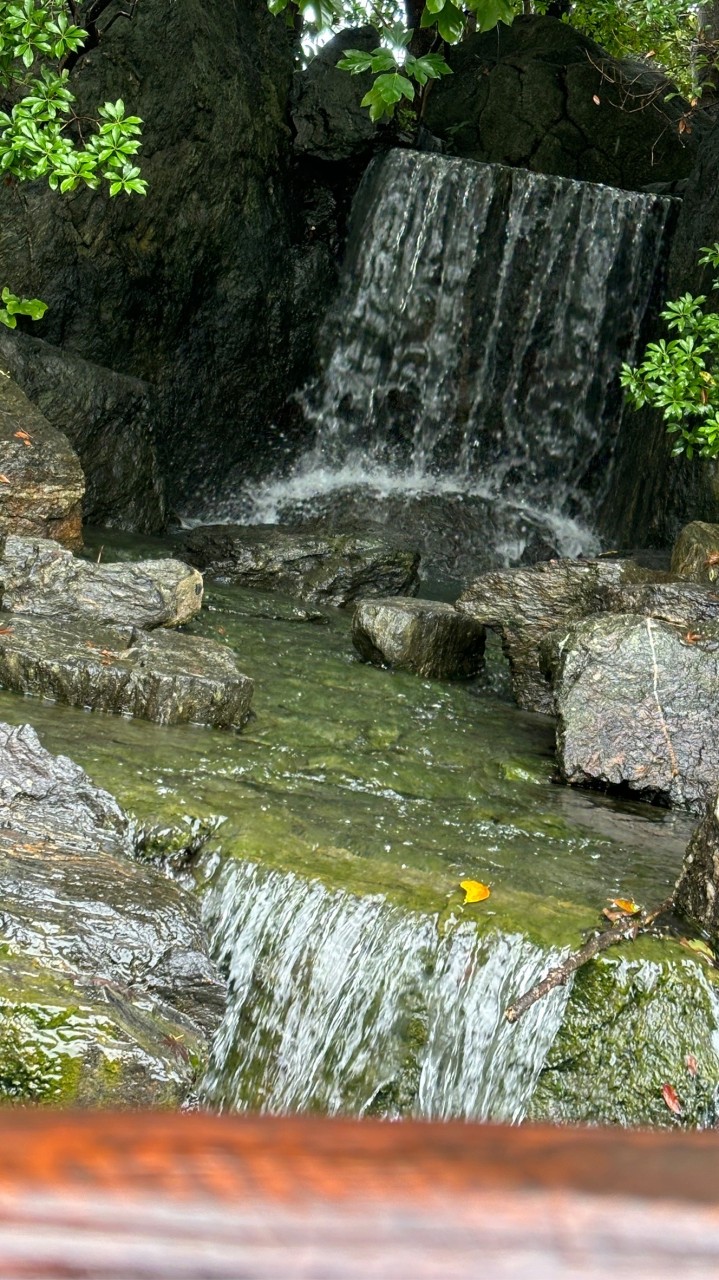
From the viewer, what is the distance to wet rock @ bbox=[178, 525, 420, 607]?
28.7ft

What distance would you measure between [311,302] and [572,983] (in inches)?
401

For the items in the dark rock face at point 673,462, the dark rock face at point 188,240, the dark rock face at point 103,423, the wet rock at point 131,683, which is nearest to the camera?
the wet rock at point 131,683

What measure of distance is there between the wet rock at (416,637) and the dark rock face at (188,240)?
4.27 meters

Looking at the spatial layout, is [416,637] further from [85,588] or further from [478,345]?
[478,345]

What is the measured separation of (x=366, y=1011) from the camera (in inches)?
153

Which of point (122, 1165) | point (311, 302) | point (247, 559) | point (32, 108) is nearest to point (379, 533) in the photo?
point (247, 559)

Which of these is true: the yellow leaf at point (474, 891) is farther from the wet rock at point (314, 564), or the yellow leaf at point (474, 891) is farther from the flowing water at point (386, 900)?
the wet rock at point (314, 564)

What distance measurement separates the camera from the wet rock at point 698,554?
7.01 m

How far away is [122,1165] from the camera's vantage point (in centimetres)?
56

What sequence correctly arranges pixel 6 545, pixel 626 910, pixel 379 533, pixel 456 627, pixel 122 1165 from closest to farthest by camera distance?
pixel 122 1165 → pixel 626 910 → pixel 6 545 → pixel 456 627 → pixel 379 533

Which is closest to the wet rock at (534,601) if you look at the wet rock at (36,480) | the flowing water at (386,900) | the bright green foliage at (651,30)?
the flowing water at (386,900)

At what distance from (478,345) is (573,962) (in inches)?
383

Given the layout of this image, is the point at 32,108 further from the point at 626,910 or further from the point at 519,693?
the point at 626,910

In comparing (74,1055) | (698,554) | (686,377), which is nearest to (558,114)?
(686,377)
